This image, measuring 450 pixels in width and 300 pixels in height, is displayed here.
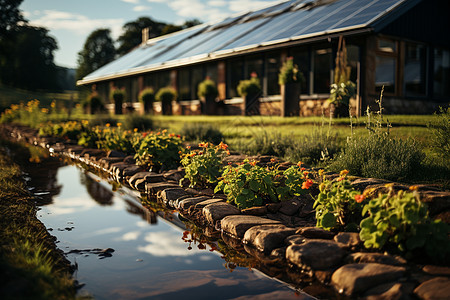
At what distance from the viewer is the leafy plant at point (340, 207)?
137 inches

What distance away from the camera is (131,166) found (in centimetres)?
705

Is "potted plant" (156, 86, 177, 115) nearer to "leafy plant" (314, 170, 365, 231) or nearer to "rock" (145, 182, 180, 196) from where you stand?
"rock" (145, 182, 180, 196)

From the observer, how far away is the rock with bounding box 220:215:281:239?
3.91 m

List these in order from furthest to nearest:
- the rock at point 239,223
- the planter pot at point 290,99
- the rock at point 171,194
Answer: the planter pot at point 290,99
the rock at point 171,194
the rock at point 239,223

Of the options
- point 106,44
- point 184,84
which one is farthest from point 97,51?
point 184,84

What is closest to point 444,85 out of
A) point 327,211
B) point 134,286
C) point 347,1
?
point 347,1

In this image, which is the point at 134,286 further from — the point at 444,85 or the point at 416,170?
the point at 444,85

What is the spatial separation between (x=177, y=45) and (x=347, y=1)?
10053 millimetres

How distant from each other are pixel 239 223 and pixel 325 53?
37.1 ft

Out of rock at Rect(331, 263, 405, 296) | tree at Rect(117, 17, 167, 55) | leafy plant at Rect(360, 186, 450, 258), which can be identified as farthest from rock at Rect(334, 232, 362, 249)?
tree at Rect(117, 17, 167, 55)

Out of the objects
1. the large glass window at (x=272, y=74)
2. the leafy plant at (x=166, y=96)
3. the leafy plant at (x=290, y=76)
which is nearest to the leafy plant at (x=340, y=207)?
the leafy plant at (x=290, y=76)

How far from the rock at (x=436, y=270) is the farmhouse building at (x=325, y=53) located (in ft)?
27.0

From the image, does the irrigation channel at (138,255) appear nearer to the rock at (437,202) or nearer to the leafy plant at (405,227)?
the leafy plant at (405,227)

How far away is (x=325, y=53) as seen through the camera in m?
14.0
